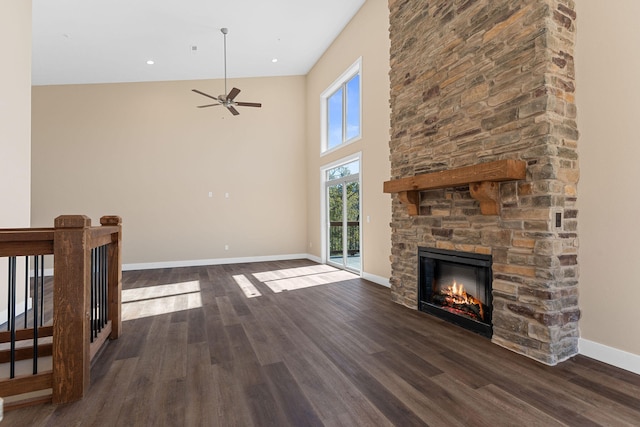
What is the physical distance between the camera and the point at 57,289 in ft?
6.24

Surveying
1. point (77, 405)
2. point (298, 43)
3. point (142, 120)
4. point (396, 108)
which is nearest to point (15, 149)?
point (77, 405)

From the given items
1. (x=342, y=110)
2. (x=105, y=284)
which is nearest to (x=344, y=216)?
(x=342, y=110)

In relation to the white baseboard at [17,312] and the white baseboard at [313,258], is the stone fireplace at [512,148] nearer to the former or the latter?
the white baseboard at [313,258]

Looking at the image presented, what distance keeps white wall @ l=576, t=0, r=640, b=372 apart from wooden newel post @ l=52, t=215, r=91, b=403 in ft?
11.8

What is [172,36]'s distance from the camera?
5707mm

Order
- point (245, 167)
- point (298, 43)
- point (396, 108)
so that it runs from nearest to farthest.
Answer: point (396, 108) < point (298, 43) < point (245, 167)

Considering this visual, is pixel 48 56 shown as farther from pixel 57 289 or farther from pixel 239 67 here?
pixel 57 289

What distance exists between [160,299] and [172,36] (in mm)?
4564

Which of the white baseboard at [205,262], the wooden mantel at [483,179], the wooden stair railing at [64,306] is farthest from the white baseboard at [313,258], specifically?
the wooden stair railing at [64,306]

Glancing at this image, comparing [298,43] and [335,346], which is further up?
[298,43]

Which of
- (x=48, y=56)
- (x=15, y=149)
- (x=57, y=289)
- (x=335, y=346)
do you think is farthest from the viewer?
(x=48, y=56)

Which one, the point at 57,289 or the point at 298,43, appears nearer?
the point at 57,289

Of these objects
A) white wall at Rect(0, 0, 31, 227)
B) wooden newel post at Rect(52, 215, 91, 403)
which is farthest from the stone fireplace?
white wall at Rect(0, 0, 31, 227)

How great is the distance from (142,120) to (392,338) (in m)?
7.23
